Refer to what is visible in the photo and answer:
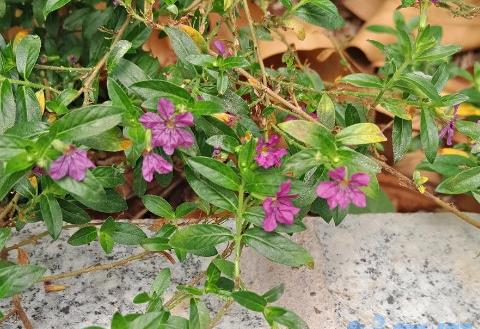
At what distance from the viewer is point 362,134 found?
1224 millimetres

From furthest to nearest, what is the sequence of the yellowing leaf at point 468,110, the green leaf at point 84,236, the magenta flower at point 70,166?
the yellowing leaf at point 468,110 → the green leaf at point 84,236 → the magenta flower at point 70,166

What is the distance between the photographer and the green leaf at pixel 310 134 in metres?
1.17

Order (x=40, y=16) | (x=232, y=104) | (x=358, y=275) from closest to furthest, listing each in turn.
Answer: (x=232, y=104) → (x=358, y=275) → (x=40, y=16)

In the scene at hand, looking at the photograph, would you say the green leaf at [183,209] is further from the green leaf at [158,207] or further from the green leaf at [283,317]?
the green leaf at [283,317]

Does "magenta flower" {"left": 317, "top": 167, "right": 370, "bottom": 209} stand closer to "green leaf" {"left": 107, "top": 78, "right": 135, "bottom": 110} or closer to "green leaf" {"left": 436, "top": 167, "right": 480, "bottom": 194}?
"green leaf" {"left": 107, "top": 78, "right": 135, "bottom": 110}

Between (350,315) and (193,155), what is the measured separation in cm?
49

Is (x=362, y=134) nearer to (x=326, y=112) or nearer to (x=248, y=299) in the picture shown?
(x=326, y=112)

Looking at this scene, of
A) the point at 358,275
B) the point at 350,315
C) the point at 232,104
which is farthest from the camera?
the point at 358,275

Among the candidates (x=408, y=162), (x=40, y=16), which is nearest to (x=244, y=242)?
(x=40, y=16)

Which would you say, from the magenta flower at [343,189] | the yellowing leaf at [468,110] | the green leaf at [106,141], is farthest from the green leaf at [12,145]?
the yellowing leaf at [468,110]

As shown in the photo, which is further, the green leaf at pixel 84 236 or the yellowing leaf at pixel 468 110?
the yellowing leaf at pixel 468 110

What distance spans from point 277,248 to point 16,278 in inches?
16.0

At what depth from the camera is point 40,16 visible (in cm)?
170

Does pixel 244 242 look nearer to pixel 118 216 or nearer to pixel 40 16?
pixel 118 216
